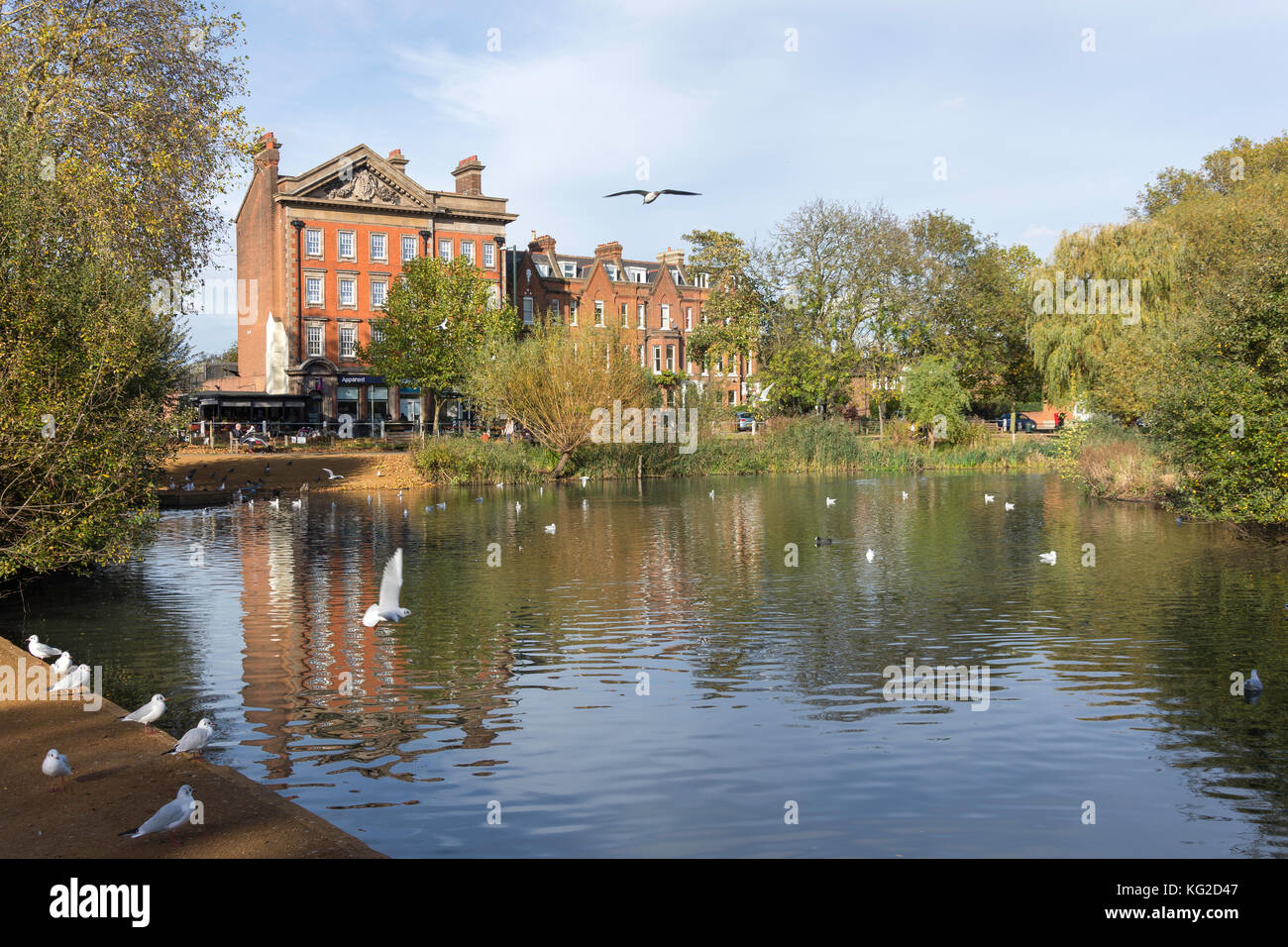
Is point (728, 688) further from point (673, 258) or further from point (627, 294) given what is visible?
point (673, 258)

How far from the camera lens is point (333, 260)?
70.1 meters

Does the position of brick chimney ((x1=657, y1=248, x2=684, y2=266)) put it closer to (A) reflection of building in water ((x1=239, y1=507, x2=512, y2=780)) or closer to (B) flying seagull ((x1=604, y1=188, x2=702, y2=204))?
(B) flying seagull ((x1=604, y1=188, x2=702, y2=204))

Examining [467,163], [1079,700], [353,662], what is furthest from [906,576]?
[467,163]

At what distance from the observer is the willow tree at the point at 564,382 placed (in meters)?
46.1

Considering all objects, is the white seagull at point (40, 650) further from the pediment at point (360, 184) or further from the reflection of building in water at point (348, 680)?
the pediment at point (360, 184)

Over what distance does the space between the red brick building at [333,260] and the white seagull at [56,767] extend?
60.2 meters

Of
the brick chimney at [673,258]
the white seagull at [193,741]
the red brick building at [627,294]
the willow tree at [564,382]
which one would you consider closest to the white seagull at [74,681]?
the white seagull at [193,741]

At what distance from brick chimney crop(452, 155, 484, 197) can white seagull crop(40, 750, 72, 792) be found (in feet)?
233

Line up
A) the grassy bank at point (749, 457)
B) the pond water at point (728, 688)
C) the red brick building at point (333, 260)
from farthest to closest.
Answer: the red brick building at point (333, 260) < the grassy bank at point (749, 457) < the pond water at point (728, 688)

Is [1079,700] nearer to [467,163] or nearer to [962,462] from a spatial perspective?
[962,462]

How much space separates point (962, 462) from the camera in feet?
190

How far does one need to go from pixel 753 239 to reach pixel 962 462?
2079cm
